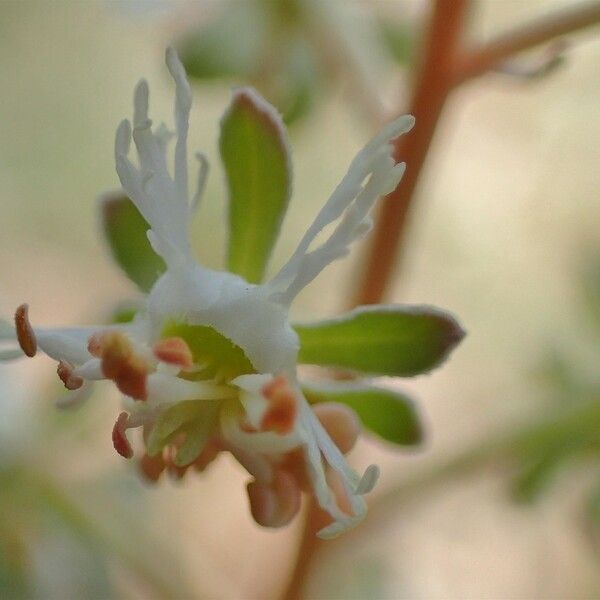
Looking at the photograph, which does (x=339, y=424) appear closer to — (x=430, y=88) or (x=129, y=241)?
(x=129, y=241)

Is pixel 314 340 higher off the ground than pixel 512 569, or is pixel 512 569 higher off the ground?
pixel 314 340

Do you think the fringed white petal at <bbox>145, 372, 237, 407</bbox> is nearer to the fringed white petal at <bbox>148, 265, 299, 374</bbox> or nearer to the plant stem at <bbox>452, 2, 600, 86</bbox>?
the fringed white petal at <bbox>148, 265, 299, 374</bbox>

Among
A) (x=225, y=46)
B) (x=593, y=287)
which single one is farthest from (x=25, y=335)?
(x=593, y=287)

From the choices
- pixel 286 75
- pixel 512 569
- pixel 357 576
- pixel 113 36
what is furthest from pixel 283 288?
pixel 113 36

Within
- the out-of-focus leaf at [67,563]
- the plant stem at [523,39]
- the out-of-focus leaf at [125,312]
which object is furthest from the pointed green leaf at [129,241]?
the out-of-focus leaf at [67,563]

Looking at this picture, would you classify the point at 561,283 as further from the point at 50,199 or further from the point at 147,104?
the point at 147,104

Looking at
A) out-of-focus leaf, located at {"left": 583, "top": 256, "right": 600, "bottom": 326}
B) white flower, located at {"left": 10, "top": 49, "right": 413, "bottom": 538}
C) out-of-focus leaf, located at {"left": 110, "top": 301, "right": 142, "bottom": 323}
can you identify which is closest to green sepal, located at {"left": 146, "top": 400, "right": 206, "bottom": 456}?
white flower, located at {"left": 10, "top": 49, "right": 413, "bottom": 538}
